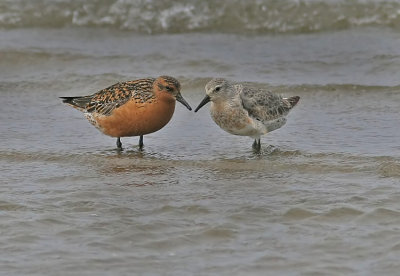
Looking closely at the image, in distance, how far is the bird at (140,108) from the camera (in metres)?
9.03

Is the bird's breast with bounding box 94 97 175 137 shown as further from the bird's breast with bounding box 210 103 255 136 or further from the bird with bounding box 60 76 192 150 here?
the bird's breast with bounding box 210 103 255 136

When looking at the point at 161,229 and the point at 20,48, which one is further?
the point at 20,48

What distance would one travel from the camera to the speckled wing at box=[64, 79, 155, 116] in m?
9.11

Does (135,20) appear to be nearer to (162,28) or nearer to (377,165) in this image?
(162,28)

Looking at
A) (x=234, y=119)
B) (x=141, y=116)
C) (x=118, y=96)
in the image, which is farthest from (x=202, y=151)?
(x=118, y=96)

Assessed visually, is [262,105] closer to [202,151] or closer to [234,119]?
[234,119]

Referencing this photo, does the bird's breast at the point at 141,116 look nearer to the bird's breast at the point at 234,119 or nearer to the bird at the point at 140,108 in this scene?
the bird at the point at 140,108

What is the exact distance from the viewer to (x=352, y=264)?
19.1ft

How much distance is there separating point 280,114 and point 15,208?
11.1 feet

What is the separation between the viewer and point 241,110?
9.01 m

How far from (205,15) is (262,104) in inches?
260

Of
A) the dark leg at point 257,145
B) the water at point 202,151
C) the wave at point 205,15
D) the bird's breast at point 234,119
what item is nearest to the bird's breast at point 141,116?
the water at point 202,151

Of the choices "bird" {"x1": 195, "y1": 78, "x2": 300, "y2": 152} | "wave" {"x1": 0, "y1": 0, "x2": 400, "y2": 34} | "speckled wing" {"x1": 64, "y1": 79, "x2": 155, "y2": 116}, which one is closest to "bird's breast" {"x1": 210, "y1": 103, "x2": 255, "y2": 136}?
"bird" {"x1": 195, "y1": 78, "x2": 300, "y2": 152}

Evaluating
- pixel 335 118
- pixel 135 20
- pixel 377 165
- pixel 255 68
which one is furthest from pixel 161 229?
pixel 135 20
